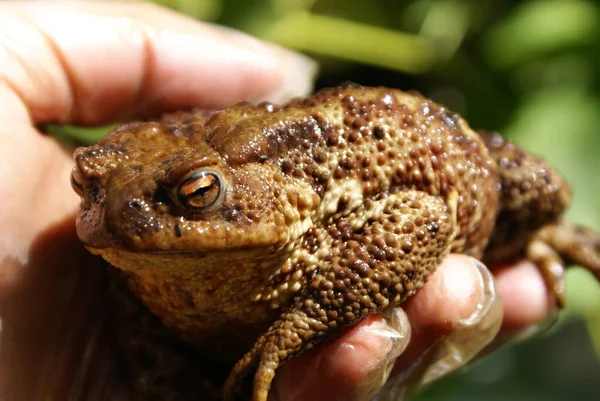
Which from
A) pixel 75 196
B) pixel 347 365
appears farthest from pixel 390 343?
pixel 75 196

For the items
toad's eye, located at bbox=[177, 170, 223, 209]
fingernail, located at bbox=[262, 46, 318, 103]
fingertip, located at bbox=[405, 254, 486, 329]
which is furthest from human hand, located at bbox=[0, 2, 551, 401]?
toad's eye, located at bbox=[177, 170, 223, 209]

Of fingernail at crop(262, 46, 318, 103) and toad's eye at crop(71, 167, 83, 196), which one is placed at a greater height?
toad's eye at crop(71, 167, 83, 196)

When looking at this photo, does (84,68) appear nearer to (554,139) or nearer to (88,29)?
(88,29)

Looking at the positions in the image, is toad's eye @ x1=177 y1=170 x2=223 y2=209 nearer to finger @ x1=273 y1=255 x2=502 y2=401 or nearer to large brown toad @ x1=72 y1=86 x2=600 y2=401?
large brown toad @ x1=72 y1=86 x2=600 y2=401

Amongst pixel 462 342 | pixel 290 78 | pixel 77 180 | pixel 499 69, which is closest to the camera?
pixel 77 180

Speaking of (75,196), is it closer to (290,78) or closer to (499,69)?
(290,78)

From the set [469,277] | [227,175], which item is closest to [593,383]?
[469,277]
